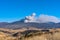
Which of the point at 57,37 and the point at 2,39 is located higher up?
the point at 2,39

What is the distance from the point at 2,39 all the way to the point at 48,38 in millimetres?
10871

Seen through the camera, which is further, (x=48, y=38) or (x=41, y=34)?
(x=41, y=34)

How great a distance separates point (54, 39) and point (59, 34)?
139cm

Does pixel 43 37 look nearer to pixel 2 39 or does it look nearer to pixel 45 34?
pixel 45 34

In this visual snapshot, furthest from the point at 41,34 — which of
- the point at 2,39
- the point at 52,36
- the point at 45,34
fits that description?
the point at 2,39

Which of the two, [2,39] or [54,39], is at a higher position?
[2,39]

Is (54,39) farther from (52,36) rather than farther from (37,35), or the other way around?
(37,35)

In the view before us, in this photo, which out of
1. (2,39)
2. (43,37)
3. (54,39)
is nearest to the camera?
(54,39)

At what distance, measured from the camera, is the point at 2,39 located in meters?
35.7

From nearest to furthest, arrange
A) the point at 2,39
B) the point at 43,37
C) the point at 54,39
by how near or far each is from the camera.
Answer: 1. the point at 54,39
2. the point at 43,37
3. the point at 2,39

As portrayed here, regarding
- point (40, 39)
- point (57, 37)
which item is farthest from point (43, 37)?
point (57, 37)

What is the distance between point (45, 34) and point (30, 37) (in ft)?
7.66

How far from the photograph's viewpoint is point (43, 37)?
28.7 meters

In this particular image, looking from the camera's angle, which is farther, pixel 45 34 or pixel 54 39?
pixel 45 34
